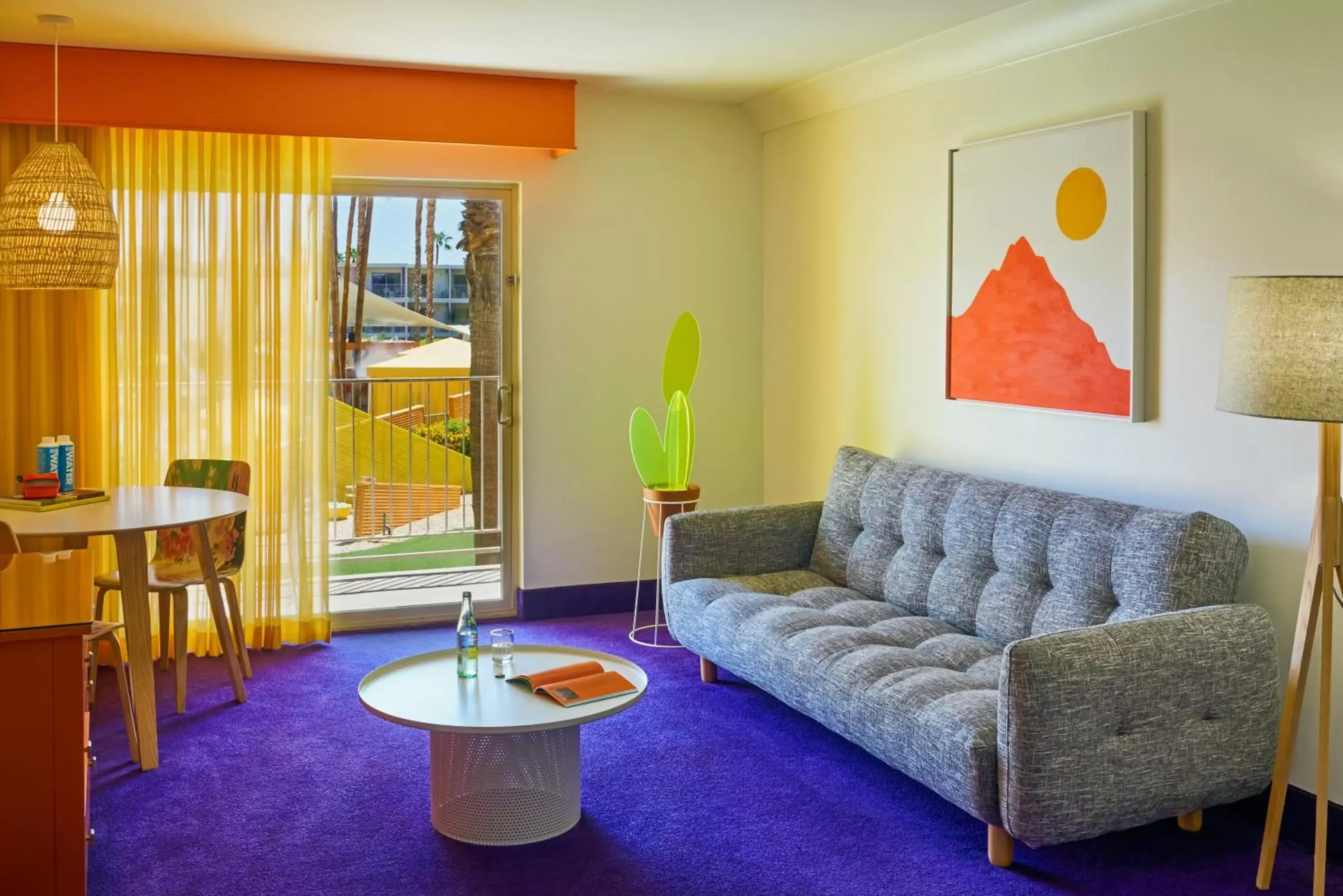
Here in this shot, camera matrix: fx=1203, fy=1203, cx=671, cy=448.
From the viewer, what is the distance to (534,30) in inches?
171

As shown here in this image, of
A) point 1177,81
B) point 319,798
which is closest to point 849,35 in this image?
point 1177,81

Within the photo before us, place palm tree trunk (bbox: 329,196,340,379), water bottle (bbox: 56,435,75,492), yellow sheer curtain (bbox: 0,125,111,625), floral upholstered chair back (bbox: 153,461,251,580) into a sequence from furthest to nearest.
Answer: palm tree trunk (bbox: 329,196,340,379), yellow sheer curtain (bbox: 0,125,111,625), floral upholstered chair back (bbox: 153,461,251,580), water bottle (bbox: 56,435,75,492)

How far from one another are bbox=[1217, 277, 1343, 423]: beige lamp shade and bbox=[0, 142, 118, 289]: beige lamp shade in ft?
11.5

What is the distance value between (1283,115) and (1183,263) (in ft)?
1.66

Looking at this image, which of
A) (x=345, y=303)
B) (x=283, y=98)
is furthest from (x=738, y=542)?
(x=283, y=98)

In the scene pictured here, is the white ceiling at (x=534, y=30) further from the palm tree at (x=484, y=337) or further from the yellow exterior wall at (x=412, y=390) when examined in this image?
the yellow exterior wall at (x=412, y=390)

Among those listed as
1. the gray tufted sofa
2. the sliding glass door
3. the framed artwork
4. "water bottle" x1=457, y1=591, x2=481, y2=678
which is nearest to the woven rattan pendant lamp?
the sliding glass door

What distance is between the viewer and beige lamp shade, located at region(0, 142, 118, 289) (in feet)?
13.0

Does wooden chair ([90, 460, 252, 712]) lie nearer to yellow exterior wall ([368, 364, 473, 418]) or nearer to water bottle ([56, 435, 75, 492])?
water bottle ([56, 435, 75, 492])

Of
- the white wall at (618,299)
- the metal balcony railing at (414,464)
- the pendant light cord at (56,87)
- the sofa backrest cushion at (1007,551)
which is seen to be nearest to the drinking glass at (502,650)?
the sofa backrest cushion at (1007,551)

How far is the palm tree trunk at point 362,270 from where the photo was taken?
5.43 m

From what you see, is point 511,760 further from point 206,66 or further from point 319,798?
point 206,66

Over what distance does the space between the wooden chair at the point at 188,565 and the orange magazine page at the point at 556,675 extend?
5.22ft

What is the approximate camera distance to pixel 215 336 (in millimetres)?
5043
